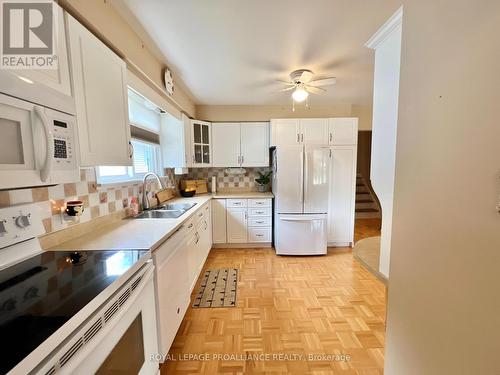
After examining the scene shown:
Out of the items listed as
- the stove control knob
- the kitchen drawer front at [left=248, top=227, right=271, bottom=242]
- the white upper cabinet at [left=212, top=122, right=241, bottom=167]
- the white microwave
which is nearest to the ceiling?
the white upper cabinet at [left=212, top=122, right=241, bottom=167]

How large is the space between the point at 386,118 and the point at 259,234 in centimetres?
274

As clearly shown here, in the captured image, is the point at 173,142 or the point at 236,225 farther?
the point at 236,225

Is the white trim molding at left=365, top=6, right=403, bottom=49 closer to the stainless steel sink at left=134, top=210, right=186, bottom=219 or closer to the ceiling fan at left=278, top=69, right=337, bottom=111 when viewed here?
the ceiling fan at left=278, top=69, right=337, bottom=111

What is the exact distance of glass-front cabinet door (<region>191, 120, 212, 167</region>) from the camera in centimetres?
335

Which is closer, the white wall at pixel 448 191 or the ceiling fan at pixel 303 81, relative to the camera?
the white wall at pixel 448 191

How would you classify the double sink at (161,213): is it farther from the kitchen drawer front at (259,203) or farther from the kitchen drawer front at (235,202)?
the kitchen drawer front at (259,203)

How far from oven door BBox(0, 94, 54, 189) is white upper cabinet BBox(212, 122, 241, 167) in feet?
9.36

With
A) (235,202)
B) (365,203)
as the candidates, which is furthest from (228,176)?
(365,203)

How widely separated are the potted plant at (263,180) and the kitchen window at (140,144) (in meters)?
1.65

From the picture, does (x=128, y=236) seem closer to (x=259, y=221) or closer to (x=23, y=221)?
(x=23, y=221)

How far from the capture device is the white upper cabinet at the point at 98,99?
1019 millimetres

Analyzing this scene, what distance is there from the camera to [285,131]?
328 centimetres

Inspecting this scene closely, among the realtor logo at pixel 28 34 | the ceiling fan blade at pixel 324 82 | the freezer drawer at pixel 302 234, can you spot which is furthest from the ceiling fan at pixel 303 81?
the realtor logo at pixel 28 34

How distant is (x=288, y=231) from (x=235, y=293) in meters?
1.27
